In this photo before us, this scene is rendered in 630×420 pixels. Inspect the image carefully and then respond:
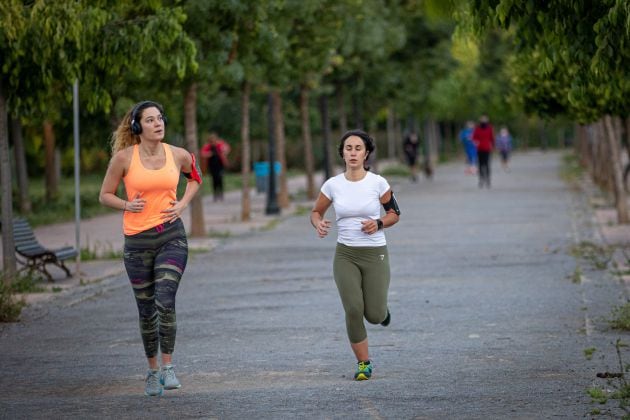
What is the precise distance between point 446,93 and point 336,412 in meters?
65.5

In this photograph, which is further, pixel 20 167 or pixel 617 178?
pixel 20 167

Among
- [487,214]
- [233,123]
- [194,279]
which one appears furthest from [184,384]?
[233,123]

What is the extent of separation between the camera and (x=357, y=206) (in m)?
9.30

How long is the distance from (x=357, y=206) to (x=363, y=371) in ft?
3.42

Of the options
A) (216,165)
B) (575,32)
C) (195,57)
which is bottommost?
(216,165)

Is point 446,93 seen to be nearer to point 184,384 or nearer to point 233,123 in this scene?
point 233,123

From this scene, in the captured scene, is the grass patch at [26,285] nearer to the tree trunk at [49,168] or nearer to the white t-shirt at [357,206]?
the white t-shirt at [357,206]

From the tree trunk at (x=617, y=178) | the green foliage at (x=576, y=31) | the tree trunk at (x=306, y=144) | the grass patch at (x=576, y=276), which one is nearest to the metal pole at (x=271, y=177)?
the tree trunk at (x=306, y=144)

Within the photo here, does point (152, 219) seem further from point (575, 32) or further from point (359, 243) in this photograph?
point (575, 32)

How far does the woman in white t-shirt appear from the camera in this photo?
931cm

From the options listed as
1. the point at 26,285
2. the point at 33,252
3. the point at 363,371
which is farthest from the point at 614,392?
the point at 33,252

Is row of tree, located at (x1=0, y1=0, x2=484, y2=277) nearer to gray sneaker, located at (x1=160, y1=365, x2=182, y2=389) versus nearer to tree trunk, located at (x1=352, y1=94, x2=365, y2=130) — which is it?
tree trunk, located at (x1=352, y1=94, x2=365, y2=130)

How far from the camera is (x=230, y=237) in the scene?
23.9m

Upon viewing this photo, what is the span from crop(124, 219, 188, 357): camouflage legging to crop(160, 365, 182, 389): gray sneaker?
112 mm
